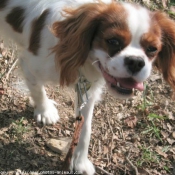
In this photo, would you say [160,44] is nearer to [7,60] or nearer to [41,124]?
[41,124]

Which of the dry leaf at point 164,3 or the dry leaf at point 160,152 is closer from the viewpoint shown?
the dry leaf at point 160,152

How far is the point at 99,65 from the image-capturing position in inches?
91.2

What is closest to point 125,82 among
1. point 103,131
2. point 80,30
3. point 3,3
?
point 80,30

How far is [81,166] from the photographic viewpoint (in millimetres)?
3010

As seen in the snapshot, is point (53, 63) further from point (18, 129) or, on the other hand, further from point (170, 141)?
point (170, 141)

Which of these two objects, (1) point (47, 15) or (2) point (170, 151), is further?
(2) point (170, 151)

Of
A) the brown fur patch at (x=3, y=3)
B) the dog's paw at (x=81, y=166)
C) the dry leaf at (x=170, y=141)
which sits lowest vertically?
the dry leaf at (x=170, y=141)

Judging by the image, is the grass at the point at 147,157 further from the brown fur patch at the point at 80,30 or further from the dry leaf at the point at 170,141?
the brown fur patch at the point at 80,30

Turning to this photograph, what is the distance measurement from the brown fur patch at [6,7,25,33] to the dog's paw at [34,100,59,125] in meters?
0.76

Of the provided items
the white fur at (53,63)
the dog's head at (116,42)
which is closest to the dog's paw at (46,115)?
the white fur at (53,63)

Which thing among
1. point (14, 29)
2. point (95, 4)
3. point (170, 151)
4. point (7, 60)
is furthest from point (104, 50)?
point (7, 60)

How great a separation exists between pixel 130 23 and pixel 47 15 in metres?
0.80

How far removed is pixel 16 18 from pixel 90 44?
3.03 ft

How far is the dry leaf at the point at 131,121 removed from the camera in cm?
348
